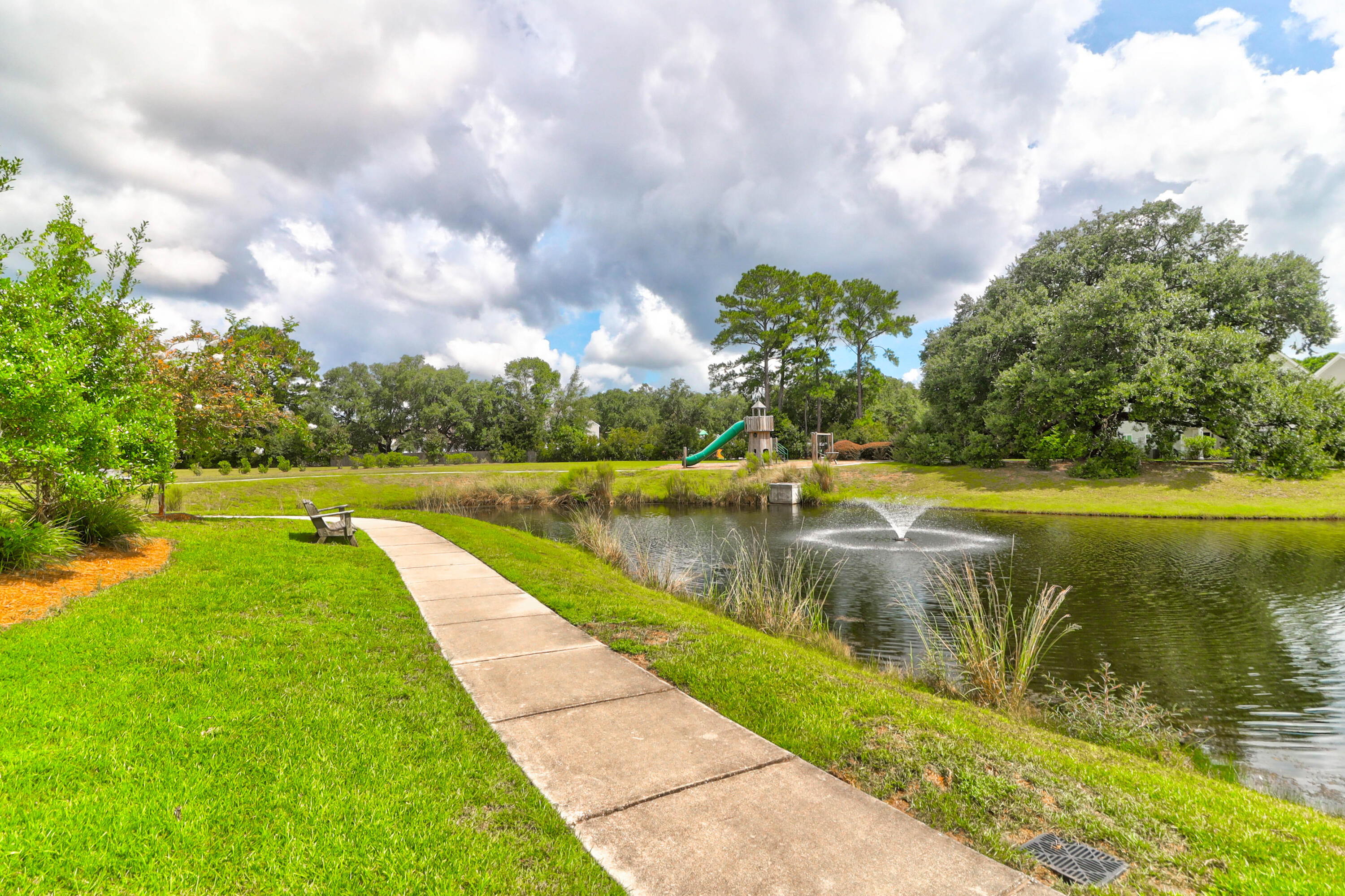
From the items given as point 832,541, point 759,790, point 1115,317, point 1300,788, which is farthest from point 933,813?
point 1115,317

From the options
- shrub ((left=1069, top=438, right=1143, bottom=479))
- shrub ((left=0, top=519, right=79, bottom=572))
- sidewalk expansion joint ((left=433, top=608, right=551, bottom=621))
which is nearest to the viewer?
sidewalk expansion joint ((left=433, top=608, right=551, bottom=621))

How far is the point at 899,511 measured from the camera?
2433 cm

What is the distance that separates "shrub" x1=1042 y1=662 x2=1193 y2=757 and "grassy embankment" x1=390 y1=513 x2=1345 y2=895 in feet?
1.68

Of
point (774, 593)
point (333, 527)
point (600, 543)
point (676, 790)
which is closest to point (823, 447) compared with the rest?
point (600, 543)

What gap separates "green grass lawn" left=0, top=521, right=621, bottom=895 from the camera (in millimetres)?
2496

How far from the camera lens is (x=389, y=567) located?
9117mm

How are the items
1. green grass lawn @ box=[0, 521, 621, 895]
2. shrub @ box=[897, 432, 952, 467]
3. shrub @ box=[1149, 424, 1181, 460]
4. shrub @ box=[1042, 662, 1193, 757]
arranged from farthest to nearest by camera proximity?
shrub @ box=[897, 432, 952, 467]
shrub @ box=[1149, 424, 1181, 460]
shrub @ box=[1042, 662, 1193, 757]
green grass lawn @ box=[0, 521, 621, 895]

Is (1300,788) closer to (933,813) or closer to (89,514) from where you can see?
(933,813)

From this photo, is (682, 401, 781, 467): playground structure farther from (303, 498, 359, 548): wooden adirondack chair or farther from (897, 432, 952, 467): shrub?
(303, 498, 359, 548): wooden adirondack chair

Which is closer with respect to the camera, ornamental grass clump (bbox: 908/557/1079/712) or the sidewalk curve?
the sidewalk curve

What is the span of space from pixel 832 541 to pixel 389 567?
38.6 feet

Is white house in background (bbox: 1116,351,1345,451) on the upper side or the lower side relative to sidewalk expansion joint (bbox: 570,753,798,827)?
upper

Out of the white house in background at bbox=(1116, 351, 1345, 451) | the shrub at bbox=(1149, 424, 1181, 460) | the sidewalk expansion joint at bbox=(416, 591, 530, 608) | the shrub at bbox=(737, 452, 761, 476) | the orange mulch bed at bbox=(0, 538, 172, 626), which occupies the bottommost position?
the sidewalk expansion joint at bbox=(416, 591, 530, 608)

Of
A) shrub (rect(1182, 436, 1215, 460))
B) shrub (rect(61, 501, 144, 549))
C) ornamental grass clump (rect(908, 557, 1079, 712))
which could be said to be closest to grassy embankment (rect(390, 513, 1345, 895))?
ornamental grass clump (rect(908, 557, 1079, 712))
